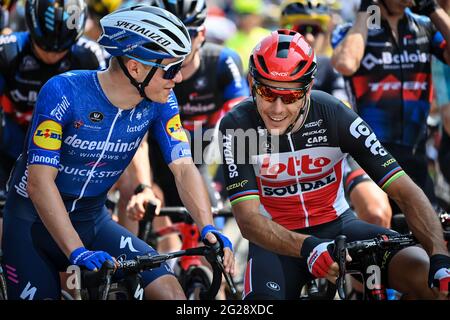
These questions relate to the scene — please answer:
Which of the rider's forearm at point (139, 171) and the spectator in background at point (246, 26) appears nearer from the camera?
the rider's forearm at point (139, 171)

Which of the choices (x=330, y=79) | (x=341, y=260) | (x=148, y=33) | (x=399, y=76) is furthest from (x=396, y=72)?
→ (x=341, y=260)

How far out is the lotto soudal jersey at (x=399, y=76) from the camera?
8188 millimetres

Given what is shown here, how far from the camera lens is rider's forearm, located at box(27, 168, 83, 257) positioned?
5391 millimetres

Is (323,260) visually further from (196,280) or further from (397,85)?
(397,85)

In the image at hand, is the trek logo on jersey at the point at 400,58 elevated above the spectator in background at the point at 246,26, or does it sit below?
above

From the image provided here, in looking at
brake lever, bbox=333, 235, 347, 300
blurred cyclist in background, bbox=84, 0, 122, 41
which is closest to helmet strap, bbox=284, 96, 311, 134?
brake lever, bbox=333, 235, 347, 300

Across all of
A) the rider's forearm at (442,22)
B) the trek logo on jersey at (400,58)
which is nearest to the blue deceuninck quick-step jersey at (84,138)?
the trek logo on jersey at (400,58)

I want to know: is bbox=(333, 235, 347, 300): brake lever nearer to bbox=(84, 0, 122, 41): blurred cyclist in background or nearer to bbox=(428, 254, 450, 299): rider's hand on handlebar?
bbox=(428, 254, 450, 299): rider's hand on handlebar

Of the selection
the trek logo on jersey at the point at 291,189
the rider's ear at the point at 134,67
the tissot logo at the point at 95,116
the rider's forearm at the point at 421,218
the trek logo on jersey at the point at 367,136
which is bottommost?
the trek logo on jersey at the point at 291,189

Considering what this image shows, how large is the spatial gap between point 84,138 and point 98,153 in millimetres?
138

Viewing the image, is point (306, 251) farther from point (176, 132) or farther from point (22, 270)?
point (22, 270)

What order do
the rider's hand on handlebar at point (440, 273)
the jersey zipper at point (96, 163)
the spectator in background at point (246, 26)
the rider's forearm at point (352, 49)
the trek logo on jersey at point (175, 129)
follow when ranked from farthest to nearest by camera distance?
the spectator in background at point (246, 26), the rider's forearm at point (352, 49), the trek logo on jersey at point (175, 129), the jersey zipper at point (96, 163), the rider's hand on handlebar at point (440, 273)

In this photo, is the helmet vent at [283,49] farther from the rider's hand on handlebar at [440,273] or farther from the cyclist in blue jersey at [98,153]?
the rider's hand on handlebar at [440,273]

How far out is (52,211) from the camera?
17.9 ft
